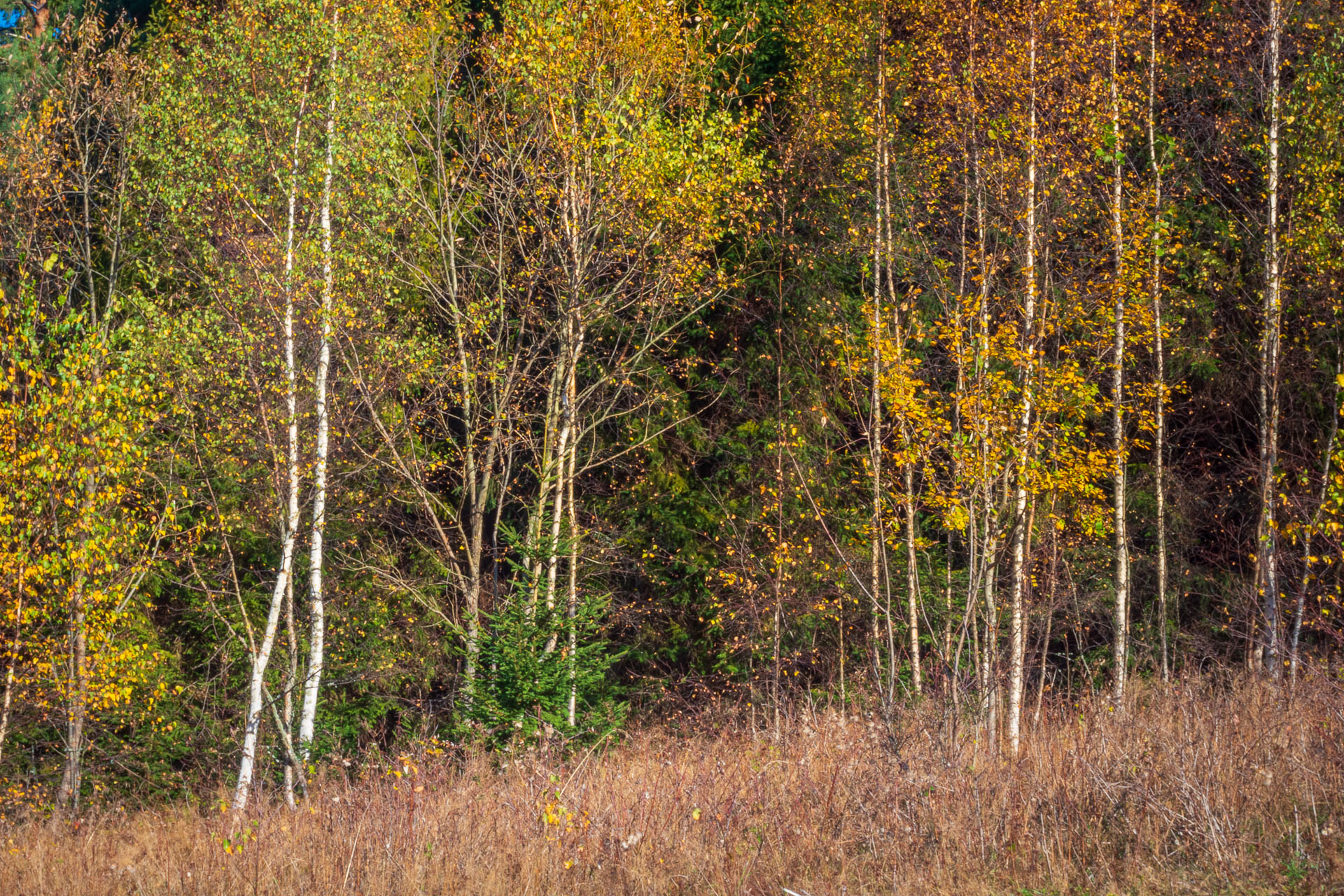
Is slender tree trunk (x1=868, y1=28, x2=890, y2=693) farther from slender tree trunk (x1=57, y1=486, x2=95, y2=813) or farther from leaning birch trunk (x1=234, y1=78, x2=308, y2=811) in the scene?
slender tree trunk (x1=57, y1=486, x2=95, y2=813)

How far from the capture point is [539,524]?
12.0m

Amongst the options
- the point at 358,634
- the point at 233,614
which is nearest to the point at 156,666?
the point at 233,614

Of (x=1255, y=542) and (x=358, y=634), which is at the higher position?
(x=1255, y=542)

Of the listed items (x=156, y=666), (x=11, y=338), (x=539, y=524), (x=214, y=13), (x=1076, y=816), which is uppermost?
(x=214, y=13)

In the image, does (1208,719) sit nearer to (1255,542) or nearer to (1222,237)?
(1255,542)

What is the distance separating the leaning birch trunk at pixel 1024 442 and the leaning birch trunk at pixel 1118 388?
1.21 metres

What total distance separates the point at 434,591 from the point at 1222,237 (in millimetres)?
12589

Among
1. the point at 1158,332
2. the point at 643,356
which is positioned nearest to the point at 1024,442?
the point at 1158,332

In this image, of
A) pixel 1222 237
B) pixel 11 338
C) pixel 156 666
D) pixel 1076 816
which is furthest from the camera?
pixel 1222 237

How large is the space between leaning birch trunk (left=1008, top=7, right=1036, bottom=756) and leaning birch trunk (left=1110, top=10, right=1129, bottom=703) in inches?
47.6

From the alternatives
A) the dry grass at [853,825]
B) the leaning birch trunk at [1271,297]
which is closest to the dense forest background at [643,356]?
the leaning birch trunk at [1271,297]

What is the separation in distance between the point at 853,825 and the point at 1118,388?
8.40m

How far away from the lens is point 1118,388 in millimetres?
12727

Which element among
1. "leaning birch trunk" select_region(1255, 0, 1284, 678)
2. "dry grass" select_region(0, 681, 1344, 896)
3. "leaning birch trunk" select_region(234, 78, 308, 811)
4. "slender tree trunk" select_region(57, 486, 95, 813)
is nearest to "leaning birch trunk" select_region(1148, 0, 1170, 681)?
"leaning birch trunk" select_region(1255, 0, 1284, 678)
